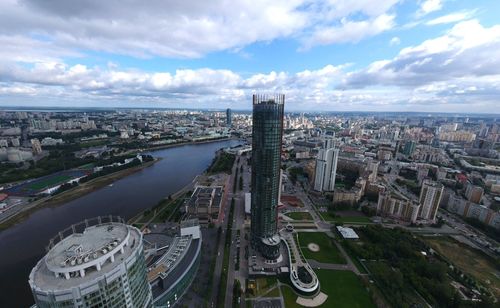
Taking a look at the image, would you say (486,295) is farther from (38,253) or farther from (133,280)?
(38,253)

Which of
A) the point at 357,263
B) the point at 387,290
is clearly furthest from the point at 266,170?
the point at 387,290

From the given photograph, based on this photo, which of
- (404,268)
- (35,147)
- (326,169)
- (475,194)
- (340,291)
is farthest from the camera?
(35,147)

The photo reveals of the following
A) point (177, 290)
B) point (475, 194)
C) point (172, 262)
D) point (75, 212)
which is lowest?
point (75, 212)

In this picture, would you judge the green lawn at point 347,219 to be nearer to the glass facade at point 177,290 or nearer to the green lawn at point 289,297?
the green lawn at point 289,297

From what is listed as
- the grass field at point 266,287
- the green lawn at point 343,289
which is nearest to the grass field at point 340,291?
the green lawn at point 343,289

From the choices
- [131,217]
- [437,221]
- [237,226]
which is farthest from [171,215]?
[437,221]

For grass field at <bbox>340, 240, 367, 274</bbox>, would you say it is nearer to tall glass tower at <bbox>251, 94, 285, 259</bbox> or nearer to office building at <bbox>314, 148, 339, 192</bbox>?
tall glass tower at <bbox>251, 94, 285, 259</bbox>

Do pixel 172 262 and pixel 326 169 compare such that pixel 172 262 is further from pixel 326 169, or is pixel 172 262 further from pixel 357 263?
pixel 326 169

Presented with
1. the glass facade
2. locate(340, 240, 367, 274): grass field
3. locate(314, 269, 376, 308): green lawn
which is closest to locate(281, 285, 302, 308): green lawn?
locate(314, 269, 376, 308): green lawn

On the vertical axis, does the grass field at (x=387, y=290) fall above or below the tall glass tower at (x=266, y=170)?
below
